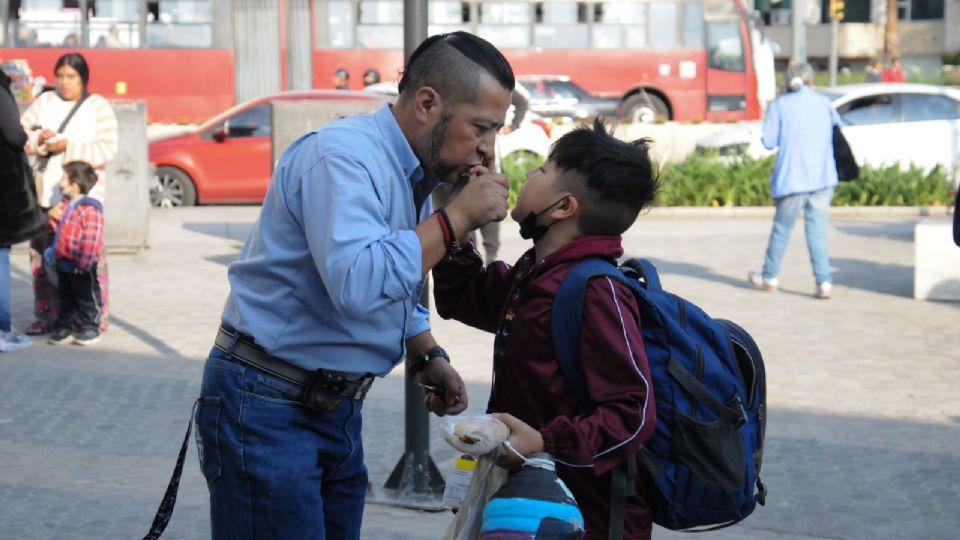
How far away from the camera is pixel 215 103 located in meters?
26.6

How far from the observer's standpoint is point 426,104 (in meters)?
3.14

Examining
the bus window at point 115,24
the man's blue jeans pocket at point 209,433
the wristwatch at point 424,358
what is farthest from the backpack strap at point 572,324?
the bus window at point 115,24

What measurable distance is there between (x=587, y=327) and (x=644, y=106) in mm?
26152

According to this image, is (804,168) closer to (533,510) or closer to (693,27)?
(533,510)

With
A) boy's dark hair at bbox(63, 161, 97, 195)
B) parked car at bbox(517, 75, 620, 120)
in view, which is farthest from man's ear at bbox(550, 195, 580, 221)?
parked car at bbox(517, 75, 620, 120)

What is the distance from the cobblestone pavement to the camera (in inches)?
234

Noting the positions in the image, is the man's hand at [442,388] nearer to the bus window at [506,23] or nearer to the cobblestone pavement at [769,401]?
the cobblestone pavement at [769,401]

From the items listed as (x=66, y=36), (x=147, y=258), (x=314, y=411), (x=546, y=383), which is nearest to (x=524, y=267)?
(x=546, y=383)

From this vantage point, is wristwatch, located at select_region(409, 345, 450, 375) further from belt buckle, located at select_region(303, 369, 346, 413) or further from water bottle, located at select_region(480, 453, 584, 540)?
water bottle, located at select_region(480, 453, 584, 540)

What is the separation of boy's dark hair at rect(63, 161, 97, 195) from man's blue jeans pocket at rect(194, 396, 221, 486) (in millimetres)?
6569

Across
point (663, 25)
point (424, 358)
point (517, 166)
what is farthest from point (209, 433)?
point (663, 25)

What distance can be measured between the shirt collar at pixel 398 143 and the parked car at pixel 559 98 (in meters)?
23.6

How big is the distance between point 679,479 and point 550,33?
85.7 ft

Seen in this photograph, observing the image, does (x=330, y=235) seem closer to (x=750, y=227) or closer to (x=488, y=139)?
(x=488, y=139)
